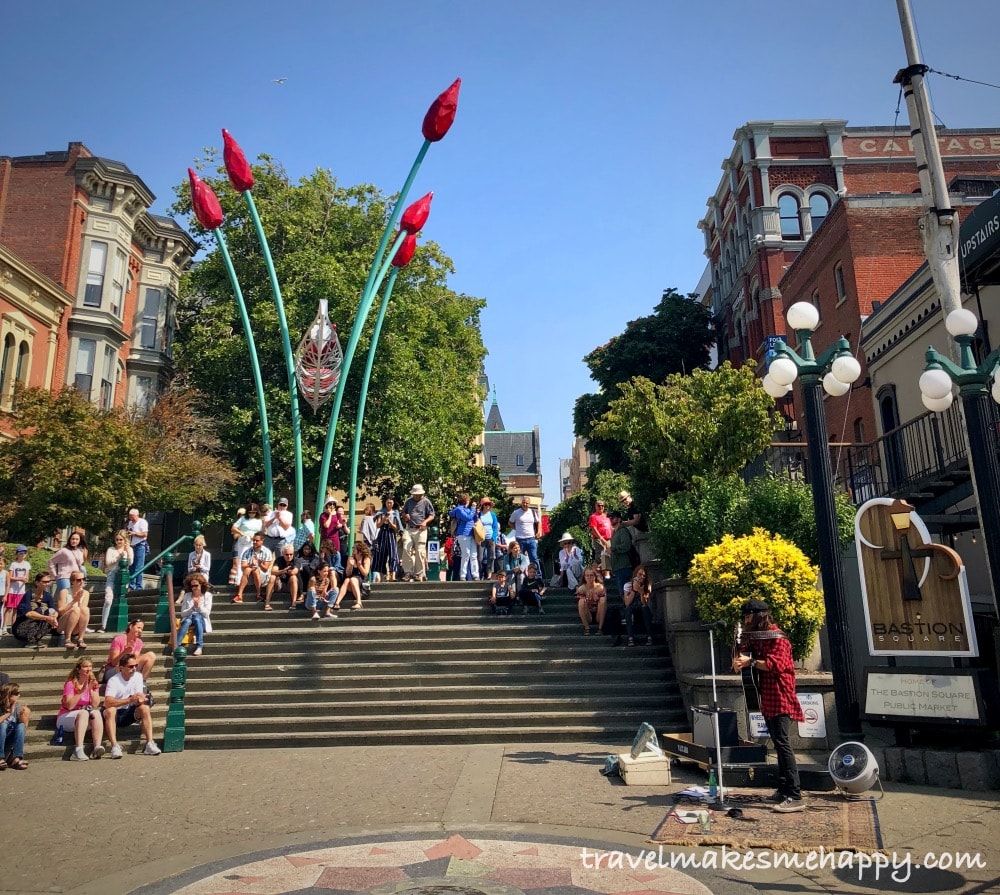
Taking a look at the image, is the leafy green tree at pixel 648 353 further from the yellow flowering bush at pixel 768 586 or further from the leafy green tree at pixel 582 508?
the yellow flowering bush at pixel 768 586

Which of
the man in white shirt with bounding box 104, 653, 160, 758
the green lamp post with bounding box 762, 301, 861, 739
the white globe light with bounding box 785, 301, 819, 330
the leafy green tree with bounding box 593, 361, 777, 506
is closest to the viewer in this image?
the green lamp post with bounding box 762, 301, 861, 739

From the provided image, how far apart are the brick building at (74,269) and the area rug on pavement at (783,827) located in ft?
84.5

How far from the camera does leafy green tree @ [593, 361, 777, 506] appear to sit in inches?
535

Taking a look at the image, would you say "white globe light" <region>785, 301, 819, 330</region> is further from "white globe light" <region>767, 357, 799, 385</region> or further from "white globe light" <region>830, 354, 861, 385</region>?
"white globe light" <region>830, 354, 861, 385</region>

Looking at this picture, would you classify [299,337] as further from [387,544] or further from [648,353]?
[648,353]

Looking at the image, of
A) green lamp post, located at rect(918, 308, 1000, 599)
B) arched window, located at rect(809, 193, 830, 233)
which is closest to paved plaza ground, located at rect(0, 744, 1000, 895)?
green lamp post, located at rect(918, 308, 1000, 599)

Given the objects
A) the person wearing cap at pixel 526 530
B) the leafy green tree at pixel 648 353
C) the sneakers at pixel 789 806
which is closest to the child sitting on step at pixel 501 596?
the person wearing cap at pixel 526 530

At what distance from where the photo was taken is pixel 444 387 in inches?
1273

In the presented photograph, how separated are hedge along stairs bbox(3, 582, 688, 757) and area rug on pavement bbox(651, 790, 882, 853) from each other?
353cm

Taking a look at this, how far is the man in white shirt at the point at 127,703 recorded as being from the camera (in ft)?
33.0

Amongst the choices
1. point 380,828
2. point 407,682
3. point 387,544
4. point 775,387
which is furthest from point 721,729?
point 387,544

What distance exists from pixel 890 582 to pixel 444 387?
81.1 feet

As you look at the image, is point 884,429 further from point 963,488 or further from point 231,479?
point 231,479

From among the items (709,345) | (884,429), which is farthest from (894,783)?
(709,345)
